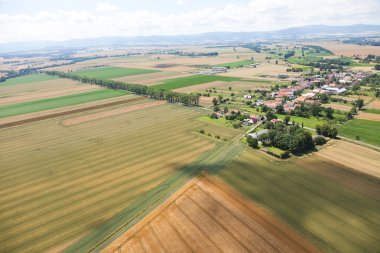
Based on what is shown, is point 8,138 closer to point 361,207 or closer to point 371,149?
point 361,207

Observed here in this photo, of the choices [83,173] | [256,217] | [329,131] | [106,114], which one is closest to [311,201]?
[256,217]

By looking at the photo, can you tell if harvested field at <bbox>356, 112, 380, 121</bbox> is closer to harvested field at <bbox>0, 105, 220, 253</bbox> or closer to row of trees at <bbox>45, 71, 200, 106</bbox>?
harvested field at <bbox>0, 105, 220, 253</bbox>

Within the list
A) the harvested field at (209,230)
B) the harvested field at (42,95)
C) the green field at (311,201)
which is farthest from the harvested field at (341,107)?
the harvested field at (42,95)

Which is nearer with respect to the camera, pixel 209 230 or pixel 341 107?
pixel 209 230

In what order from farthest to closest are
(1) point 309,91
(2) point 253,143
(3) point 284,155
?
(1) point 309,91 → (2) point 253,143 → (3) point 284,155

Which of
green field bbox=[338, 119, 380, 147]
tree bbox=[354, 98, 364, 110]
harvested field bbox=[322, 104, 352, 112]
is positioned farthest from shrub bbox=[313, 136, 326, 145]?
tree bbox=[354, 98, 364, 110]

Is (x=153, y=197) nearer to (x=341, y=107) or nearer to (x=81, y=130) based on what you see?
(x=81, y=130)

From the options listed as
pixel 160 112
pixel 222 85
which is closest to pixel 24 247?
pixel 160 112
